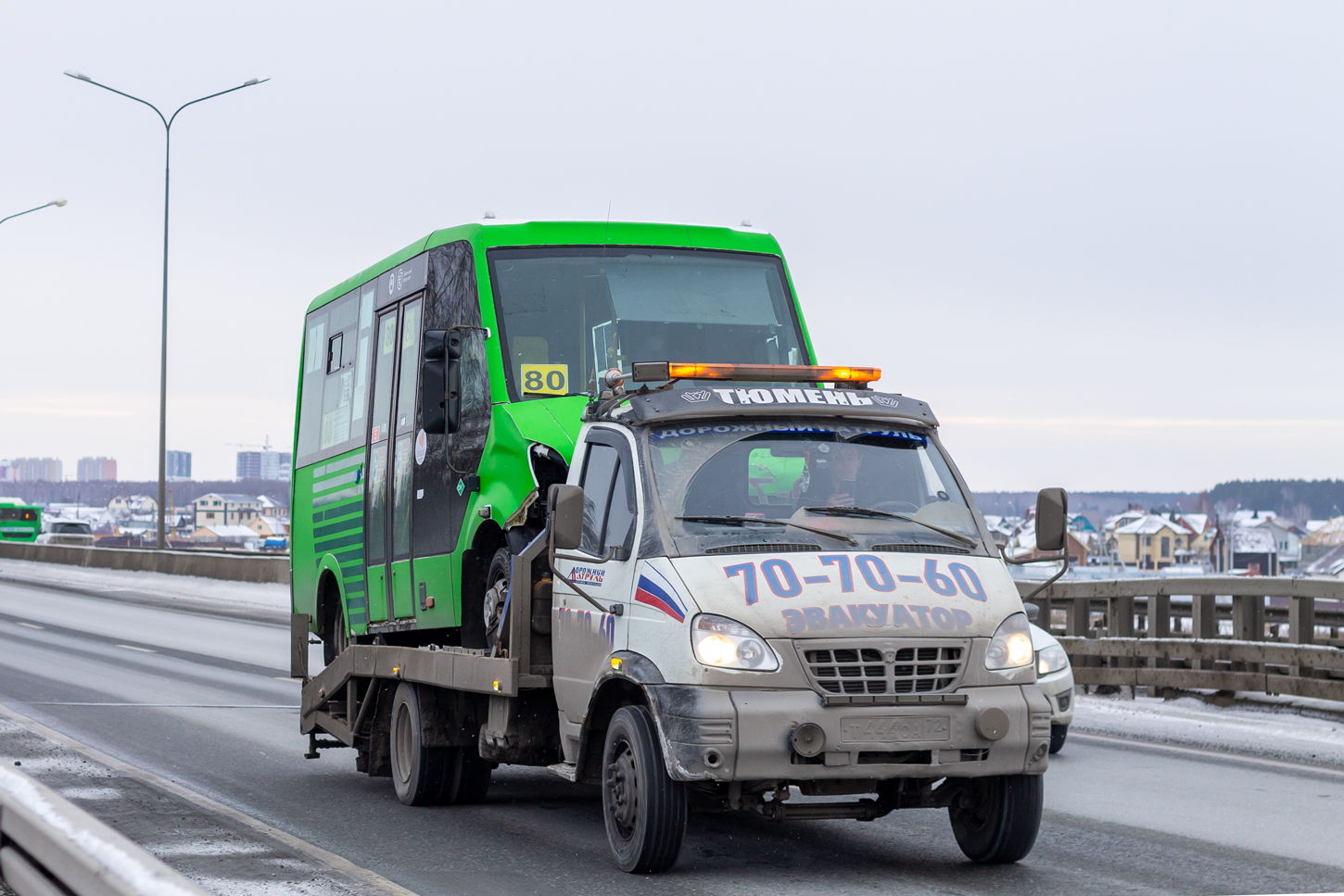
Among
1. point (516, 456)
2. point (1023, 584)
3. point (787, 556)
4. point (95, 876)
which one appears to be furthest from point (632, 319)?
Result: point (1023, 584)

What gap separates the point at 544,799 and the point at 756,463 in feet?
11.2

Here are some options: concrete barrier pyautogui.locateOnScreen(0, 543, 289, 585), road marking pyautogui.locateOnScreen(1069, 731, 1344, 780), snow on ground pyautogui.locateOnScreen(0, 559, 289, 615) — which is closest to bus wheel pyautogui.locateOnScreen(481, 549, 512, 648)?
road marking pyautogui.locateOnScreen(1069, 731, 1344, 780)

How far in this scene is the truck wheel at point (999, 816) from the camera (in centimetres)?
739

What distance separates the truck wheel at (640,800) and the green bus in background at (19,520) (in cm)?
6330

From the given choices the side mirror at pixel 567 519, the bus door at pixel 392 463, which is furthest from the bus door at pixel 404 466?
the side mirror at pixel 567 519

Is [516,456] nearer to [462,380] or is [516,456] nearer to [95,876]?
[462,380]

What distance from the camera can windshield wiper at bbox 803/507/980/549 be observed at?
7543 millimetres

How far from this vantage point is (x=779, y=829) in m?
8.87

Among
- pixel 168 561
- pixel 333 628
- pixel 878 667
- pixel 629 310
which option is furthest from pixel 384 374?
pixel 168 561

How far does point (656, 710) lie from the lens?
23.1 feet

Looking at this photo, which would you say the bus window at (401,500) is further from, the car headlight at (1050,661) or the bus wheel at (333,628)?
the car headlight at (1050,661)

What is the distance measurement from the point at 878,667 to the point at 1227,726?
759 centimetres

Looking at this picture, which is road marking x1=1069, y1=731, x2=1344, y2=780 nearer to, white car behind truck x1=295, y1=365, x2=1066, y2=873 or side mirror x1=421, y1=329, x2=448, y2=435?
white car behind truck x1=295, y1=365, x2=1066, y2=873

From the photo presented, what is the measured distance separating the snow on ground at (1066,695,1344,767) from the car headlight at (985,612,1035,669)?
558cm
